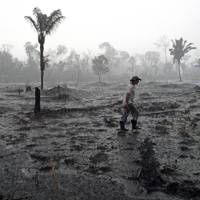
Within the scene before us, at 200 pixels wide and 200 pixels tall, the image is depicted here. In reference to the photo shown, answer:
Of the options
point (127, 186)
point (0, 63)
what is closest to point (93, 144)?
point (127, 186)

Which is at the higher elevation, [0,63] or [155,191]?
[0,63]

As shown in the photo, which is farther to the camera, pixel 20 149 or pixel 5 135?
pixel 5 135

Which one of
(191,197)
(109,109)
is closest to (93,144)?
(191,197)

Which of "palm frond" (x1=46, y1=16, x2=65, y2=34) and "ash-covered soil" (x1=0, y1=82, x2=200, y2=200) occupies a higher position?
"palm frond" (x1=46, y1=16, x2=65, y2=34)

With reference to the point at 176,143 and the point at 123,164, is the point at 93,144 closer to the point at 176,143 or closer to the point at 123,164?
the point at 123,164

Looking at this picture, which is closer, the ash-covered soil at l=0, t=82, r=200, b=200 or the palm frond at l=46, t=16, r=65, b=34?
the ash-covered soil at l=0, t=82, r=200, b=200

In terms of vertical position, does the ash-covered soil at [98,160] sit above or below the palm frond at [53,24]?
below

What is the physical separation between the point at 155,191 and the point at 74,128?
5.04m

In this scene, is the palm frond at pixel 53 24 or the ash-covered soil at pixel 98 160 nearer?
the ash-covered soil at pixel 98 160

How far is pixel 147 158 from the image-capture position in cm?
580

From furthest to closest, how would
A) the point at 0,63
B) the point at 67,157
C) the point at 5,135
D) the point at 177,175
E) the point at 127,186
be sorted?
the point at 0,63 → the point at 5,135 → the point at 67,157 → the point at 177,175 → the point at 127,186

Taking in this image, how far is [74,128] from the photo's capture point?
9.09 meters

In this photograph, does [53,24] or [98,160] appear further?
[53,24]

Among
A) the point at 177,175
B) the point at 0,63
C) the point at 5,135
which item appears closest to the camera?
the point at 177,175
